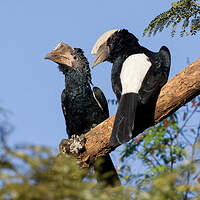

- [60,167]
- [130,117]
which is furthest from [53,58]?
[60,167]

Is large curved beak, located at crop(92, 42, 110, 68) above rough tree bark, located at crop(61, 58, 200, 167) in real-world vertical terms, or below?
above

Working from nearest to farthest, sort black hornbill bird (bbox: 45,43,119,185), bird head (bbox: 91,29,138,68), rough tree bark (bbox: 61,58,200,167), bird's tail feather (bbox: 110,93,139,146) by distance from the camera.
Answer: bird's tail feather (bbox: 110,93,139,146), rough tree bark (bbox: 61,58,200,167), bird head (bbox: 91,29,138,68), black hornbill bird (bbox: 45,43,119,185)

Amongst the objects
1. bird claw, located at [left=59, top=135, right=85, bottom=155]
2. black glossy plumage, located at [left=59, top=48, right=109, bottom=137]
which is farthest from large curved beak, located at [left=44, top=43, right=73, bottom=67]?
bird claw, located at [left=59, top=135, right=85, bottom=155]

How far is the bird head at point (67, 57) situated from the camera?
4.40 m

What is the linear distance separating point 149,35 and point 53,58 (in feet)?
4.81

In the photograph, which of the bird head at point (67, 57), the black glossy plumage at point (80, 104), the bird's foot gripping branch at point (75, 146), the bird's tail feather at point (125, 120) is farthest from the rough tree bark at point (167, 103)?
the bird head at point (67, 57)

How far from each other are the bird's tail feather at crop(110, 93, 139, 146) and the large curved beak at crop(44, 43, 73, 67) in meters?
1.46

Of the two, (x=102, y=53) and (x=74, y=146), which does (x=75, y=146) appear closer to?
(x=74, y=146)

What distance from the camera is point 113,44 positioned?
4.04m

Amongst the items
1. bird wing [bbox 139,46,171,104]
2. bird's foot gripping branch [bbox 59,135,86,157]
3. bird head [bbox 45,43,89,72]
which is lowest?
bird's foot gripping branch [bbox 59,135,86,157]

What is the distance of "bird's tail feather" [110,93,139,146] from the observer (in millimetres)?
2867

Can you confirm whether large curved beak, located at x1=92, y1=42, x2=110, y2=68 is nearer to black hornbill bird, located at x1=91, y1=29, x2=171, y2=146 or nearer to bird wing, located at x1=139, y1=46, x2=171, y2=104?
black hornbill bird, located at x1=91, y1=29, x2=171, y2=146

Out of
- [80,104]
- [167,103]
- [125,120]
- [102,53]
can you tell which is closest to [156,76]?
[167,103]

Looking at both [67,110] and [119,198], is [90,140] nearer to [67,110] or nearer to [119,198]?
[67,110]
